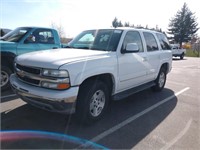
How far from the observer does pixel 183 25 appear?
1962 inches

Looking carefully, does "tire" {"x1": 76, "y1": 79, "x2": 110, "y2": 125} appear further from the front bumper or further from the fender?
the fender

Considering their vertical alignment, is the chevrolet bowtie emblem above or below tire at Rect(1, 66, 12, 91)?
above

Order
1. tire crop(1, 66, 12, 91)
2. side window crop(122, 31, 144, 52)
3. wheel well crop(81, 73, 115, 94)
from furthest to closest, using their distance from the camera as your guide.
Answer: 1. tire crop(1, 66, 12, 91)
2. side window crop(122, 31, 144, 52)
3. wheel well crop(81, 73, 115, 94)

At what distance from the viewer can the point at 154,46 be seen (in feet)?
20.1

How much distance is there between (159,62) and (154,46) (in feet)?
1.86

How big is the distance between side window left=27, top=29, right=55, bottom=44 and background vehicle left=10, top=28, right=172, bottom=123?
2.13m

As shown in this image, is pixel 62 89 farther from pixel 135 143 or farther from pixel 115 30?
pixel 115 30

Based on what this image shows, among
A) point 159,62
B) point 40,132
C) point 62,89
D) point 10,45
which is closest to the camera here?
point 62,89

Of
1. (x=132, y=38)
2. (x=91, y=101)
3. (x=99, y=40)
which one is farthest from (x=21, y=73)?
(x=132, y=38)

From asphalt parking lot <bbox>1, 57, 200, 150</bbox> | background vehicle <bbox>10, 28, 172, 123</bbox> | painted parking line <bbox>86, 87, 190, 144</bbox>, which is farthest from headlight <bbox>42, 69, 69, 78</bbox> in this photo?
painted parking line <bbox>86, 87, 190, 144</bbox>

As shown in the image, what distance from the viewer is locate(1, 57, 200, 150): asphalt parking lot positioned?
333 centimetres

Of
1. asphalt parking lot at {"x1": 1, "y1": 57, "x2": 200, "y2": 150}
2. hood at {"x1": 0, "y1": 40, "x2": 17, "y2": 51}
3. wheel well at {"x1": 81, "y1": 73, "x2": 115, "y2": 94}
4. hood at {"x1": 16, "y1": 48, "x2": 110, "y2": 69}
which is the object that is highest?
hood at {"x1": 0, "y1": 40, "x2": 17, "y2": 51}

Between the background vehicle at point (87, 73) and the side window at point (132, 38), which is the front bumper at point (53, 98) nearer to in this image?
the background vehicle at point (87, 73)

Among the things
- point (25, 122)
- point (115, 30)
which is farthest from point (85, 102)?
point (115, 30)
